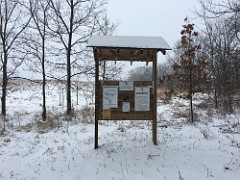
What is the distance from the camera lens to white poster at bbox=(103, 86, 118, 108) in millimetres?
7375

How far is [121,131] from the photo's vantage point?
1002cm

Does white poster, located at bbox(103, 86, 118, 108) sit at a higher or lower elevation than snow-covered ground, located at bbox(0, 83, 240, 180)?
higher

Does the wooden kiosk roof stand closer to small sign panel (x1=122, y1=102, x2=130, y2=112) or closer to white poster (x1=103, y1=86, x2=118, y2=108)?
white poster (x1=103, y1=86, x2=118, y2=108)

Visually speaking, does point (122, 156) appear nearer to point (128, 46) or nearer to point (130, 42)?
point (128, 46)

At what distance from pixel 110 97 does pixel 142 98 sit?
1010mm

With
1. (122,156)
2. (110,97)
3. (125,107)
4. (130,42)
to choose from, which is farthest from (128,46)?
(122,156)

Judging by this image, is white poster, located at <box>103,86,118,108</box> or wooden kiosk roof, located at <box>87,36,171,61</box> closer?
wooden kiosk roof, located at <box>87,36,171,61</box>

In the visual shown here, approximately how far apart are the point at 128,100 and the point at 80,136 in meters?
3.16

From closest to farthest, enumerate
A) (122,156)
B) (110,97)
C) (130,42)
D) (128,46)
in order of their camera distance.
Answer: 1. (122,156)
2. (128,46)
3. (130,42)
4. (110,97)

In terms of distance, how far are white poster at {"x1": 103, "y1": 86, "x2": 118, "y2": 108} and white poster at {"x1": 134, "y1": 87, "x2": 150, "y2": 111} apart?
63 centimetres

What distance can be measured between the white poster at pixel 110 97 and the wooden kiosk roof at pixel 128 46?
113 cm

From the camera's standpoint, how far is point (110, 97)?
24.3 feet

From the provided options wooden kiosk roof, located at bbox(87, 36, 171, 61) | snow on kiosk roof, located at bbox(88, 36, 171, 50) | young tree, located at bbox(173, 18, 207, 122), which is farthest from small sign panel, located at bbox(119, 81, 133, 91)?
young tree, located at bbox(173, 18, 207, 122)

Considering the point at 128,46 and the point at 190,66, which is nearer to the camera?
the point at 128,46
